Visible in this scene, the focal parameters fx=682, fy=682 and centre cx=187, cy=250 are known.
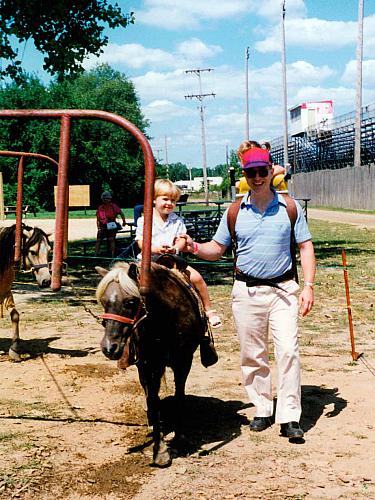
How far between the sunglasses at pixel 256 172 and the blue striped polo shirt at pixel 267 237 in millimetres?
244

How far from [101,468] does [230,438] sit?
1.05 metres

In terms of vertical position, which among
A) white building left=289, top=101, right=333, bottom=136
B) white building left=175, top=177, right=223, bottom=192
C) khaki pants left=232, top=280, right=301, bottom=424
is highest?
white building left=289, top=101, right=333, bottom=136

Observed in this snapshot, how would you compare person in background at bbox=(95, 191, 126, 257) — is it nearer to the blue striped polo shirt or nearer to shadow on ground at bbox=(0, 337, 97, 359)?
shadow on ground at bbox=(0, 337, 97, 359)

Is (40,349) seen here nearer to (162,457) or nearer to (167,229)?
(167,229)

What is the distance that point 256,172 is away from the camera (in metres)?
5.01

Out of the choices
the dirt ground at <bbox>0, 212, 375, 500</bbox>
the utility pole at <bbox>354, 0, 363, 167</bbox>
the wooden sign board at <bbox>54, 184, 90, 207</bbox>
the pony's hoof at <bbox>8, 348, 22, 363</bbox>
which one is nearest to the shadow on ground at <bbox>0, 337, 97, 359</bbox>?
the dirt ground at <bbox>0, 212, 375, 500</bbox>

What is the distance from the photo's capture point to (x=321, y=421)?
5.54 meters

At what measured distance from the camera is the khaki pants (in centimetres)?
511

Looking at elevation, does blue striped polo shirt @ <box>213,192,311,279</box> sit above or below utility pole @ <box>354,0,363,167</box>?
below

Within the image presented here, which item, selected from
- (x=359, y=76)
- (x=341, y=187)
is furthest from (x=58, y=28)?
(x=341, y=187)

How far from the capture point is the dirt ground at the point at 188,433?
4.29 m

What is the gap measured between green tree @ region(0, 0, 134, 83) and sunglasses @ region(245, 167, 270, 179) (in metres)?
12.0

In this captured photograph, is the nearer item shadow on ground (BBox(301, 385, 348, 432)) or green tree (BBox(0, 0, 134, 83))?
shadow on ground (BBox(301, 385, 348, 432))

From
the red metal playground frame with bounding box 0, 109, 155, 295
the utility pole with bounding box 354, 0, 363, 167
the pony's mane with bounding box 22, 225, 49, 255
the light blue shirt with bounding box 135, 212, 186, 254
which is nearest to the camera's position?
the red metal playground frame with bounding box 0, 109, 155, 295
